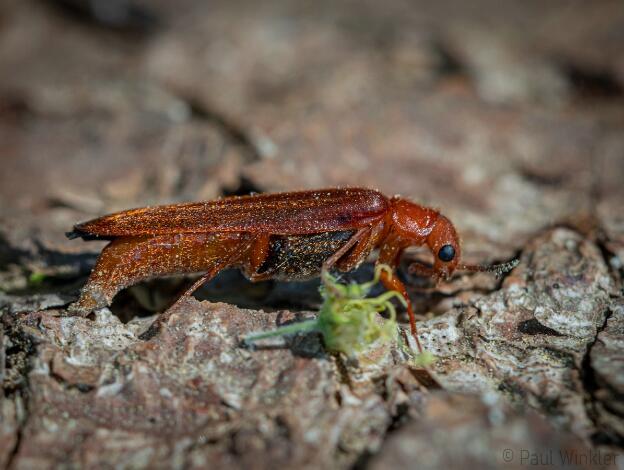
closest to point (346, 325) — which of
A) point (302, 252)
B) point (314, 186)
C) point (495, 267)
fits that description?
point (302, 252)

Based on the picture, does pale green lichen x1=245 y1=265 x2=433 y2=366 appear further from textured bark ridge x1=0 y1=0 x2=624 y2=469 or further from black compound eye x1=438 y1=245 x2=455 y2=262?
black compound eye x1=438 y1=245 x2=455 y2=262

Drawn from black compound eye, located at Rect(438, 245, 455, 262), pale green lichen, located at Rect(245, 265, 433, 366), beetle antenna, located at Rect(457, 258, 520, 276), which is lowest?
pale green lichen, located at Rect(245, 265, 433, 366)

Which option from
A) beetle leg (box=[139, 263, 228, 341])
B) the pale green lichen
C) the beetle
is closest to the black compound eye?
the beetle

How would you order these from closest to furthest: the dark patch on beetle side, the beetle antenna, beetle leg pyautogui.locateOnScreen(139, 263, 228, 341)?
1. beetle leg pyautogui.locateOnScreen(139, 263, 228, 341)
2. the beetle antenna
3. the dark patch on beetle side

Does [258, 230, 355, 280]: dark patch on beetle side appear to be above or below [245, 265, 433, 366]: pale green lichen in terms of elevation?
above

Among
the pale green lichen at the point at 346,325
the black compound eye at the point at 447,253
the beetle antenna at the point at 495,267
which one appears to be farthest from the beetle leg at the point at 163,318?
the beetle antenna at the point at 495,267

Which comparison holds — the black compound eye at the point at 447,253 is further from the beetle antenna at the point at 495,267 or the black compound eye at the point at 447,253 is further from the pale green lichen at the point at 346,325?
the pale green lichen at the point at 346,325

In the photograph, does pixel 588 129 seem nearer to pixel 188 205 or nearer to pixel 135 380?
pixel 188 205

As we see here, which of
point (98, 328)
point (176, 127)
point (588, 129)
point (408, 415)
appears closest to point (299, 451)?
point (408, 415)

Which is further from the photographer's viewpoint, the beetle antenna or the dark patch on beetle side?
the dark patch on beetle side
